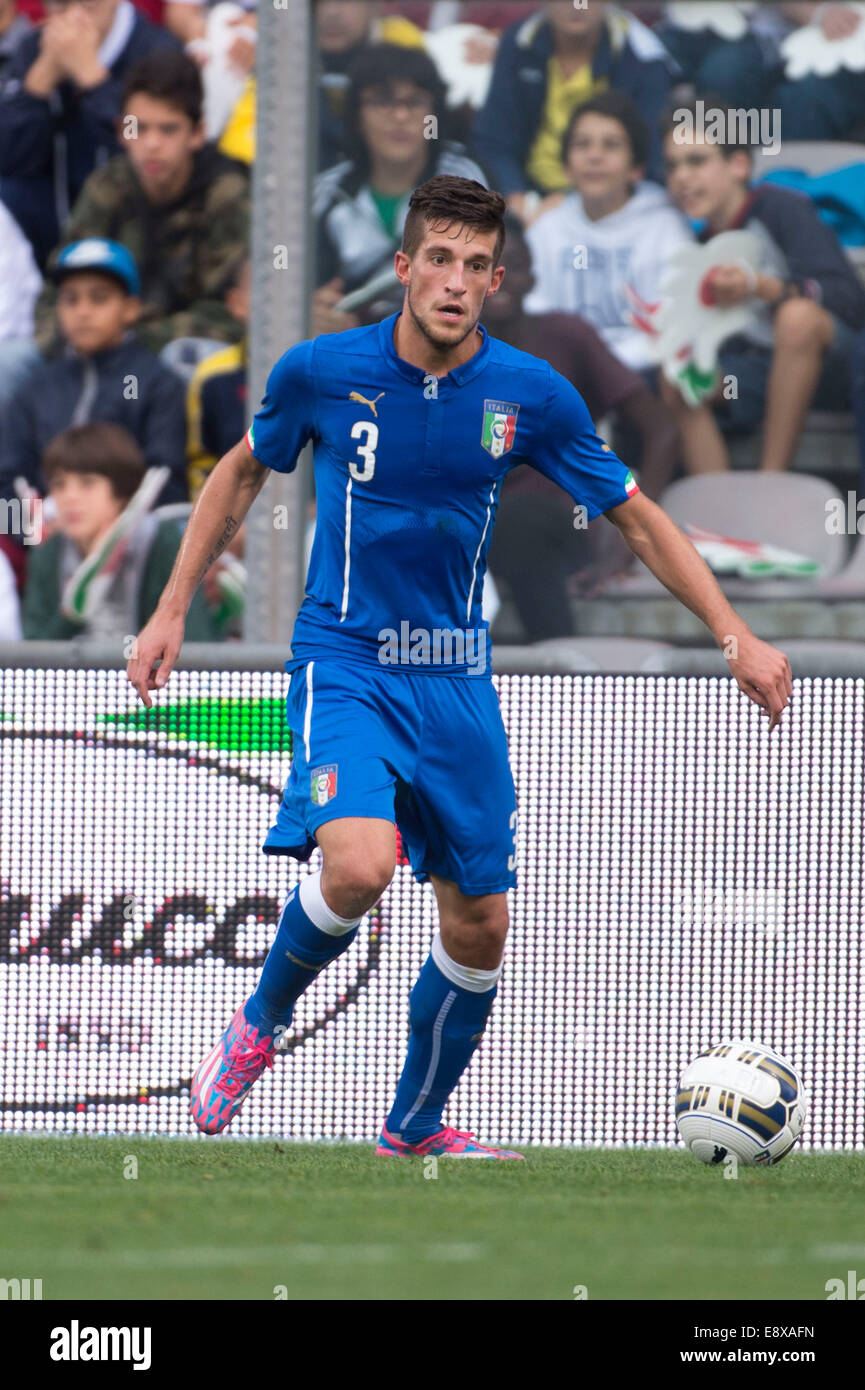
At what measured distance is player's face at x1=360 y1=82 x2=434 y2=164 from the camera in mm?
8195

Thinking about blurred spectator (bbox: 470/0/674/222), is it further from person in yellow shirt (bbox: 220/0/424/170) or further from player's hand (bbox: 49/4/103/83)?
player's hand (bbox: 49/4/103/83)

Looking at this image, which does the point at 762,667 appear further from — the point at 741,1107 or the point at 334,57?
the point at 334,57

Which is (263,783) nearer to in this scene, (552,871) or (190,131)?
(552,871)

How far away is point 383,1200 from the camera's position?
3.93 meters

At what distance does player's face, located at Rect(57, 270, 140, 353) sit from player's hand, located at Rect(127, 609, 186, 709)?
13.6ft

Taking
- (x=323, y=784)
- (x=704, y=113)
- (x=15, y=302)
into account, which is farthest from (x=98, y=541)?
(x=323, y=784)

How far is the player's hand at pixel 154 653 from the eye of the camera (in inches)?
174

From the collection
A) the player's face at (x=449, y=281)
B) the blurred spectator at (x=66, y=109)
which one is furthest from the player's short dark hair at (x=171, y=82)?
the player's face at (x=449, y=281)

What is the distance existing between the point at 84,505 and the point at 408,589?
3.62m

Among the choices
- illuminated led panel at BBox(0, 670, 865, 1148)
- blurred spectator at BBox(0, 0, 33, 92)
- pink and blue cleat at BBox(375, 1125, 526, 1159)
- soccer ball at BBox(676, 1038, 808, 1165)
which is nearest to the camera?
soccer ball at BBox(676, 1038, 808, 1165)

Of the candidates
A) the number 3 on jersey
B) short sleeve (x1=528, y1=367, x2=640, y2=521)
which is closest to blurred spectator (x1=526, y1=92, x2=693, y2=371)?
short sleeve (x1=528, y1=367, x2=640, y2=521)

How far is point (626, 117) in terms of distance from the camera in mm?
8344

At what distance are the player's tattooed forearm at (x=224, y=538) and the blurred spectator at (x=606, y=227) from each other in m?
3.77
